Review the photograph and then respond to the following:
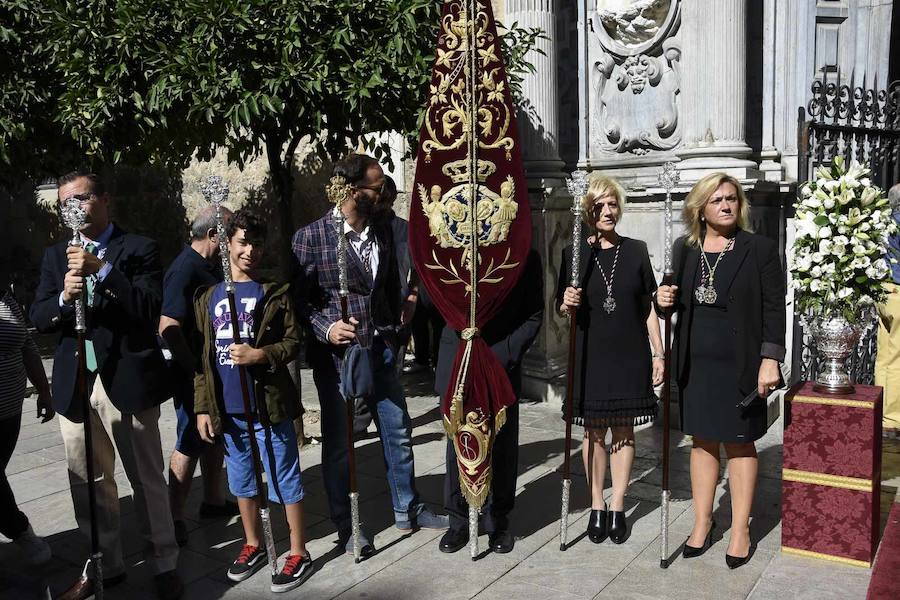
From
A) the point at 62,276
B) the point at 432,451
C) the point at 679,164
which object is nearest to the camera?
the point at 62,276

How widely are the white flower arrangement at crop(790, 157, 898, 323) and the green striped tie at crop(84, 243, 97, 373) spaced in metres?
3.32

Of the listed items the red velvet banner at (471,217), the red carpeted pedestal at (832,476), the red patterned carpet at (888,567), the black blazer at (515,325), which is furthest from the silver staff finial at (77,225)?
the red patterned carpet at (888,567)

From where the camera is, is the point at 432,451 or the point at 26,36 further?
the point at 26,36

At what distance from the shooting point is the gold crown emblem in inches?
160

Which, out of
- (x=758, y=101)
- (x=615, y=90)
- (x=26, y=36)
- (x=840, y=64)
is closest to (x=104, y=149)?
(x=26, y=36)

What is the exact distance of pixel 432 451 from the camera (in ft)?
20.1

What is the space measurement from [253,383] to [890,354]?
481 centimetres

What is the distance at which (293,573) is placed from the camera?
12.9 feet

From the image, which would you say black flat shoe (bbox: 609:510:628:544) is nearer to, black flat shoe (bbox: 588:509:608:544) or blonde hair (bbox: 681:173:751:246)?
black flat shoe (bbox: 588:509:608:544)

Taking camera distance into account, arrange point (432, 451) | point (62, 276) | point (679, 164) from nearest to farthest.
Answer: point (62, 276)
point (432, 451)
point (679, 164)

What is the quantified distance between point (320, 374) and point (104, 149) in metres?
3.79

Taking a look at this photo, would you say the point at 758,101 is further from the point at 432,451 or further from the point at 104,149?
the point at 104,149

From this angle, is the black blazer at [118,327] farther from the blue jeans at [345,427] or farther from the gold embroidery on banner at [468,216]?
the gold embroidery on banner at [468,216]

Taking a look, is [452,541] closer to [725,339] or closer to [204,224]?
[725,339]
